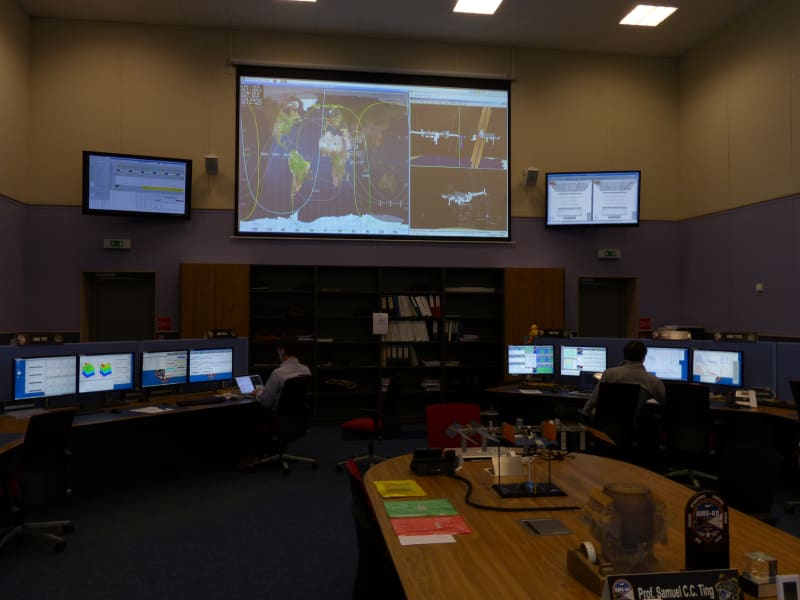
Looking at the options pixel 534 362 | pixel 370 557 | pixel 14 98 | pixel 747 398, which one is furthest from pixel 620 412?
pixel 14 98

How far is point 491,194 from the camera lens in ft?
26.2

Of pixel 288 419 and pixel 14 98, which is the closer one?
pixel 288 419

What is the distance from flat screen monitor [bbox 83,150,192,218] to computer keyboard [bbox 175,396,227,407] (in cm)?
291

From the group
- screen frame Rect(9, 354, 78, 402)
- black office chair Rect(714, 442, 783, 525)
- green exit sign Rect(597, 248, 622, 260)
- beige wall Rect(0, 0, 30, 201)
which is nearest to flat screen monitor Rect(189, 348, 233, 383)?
screen frame Rect(9, 354, 78, 402)

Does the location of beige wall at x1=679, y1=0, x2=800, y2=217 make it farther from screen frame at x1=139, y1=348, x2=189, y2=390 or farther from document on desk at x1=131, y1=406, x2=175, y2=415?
document on desk at x1=131, y1=406, x2=175, y2=415

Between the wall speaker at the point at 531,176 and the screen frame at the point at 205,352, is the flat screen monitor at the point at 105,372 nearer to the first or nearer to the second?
the screen frame at the point at 205,352

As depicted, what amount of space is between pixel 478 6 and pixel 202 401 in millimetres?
5348

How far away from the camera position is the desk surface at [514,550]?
1.72m

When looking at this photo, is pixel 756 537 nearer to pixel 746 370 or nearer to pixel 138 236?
pixel 746 370

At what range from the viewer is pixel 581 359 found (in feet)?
20.2

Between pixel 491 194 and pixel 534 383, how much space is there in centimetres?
282

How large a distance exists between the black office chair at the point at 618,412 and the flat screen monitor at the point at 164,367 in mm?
3604

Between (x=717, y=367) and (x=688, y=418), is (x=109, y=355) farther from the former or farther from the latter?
(x=717, y=367)

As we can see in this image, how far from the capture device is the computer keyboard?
16.4 feet
